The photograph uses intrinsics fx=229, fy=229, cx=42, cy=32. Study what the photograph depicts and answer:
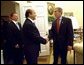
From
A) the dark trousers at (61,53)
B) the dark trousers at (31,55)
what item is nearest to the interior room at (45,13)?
the dark trousers at (61,53)

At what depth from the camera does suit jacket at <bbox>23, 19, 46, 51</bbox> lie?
12.2ft

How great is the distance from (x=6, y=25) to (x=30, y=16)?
2.30 ft

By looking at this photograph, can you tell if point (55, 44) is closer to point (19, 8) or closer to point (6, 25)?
point (6, 25)

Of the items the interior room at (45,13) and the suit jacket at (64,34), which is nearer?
the suit jacket at (64,34)

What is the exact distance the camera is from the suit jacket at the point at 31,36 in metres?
3.71

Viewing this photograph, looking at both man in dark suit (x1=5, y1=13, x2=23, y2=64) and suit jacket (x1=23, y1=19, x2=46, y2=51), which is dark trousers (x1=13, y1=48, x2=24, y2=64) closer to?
man in dark suit (x1=5, y1=13, x2=23, y2=64)

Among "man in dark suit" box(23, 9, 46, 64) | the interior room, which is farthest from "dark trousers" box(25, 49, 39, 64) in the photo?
the interior room

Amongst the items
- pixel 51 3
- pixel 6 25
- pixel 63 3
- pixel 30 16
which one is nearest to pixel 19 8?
pixel 51 3

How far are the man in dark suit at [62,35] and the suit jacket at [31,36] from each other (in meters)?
0.29

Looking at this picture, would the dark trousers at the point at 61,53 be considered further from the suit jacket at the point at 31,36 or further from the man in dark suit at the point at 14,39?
the man in dark suit at the point at 14,39

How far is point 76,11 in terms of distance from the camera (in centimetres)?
728

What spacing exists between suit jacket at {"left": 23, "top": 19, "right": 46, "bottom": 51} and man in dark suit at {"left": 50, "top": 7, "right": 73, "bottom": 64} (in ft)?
0.95

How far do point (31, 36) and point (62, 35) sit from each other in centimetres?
52

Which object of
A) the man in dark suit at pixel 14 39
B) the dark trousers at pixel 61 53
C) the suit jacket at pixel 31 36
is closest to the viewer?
the suit jacket at pixel 31 36
